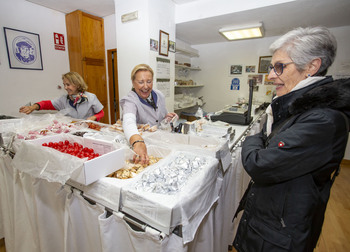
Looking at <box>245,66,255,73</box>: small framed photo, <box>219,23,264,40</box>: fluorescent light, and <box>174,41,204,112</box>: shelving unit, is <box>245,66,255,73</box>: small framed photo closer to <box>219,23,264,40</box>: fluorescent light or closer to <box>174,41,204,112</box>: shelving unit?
<box>219,23,264,40</box>: fluorescent light

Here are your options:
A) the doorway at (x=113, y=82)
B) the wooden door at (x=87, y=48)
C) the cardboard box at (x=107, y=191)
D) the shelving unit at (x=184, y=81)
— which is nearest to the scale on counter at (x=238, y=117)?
the cardboard box at (x=107, y=191)

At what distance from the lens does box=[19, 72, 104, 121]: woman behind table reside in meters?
2.16

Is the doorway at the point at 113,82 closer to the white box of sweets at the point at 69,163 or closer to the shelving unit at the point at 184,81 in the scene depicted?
the shelving unit at the point at 184,81

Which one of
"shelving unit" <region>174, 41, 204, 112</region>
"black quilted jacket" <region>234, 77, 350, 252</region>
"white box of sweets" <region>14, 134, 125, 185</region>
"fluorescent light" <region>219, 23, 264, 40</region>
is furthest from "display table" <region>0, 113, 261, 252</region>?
"shelving unit" <region>174, 41, 204, 112</region>

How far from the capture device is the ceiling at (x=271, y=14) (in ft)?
8.48

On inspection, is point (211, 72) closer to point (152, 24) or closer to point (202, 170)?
point (152, 24)

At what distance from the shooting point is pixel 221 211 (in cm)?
124

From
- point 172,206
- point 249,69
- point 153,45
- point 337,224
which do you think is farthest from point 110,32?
point 337,224

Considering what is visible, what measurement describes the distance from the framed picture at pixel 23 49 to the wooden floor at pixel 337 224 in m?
2.51

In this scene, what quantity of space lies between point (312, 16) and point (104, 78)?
3852 millimetres

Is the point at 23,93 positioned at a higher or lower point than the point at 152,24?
lower

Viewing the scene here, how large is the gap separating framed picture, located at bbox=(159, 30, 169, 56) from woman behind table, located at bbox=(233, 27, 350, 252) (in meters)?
2.34

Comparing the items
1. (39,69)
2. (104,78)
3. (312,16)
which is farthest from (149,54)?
(312,16)

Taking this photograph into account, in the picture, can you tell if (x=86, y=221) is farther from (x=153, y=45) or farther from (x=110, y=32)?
(x=110, y=32)
